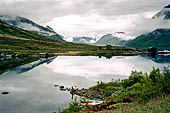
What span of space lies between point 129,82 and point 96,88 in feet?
42.7

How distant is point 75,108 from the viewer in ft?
128

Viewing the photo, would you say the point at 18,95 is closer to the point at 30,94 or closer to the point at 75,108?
the point at 30,94

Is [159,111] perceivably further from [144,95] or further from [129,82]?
[129,82]

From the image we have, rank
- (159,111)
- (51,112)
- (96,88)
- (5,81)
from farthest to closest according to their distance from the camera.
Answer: (5,81)
(96,88)
(51,112)
(159,111)

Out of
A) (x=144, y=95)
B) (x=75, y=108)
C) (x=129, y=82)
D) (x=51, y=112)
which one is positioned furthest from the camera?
(x=129, y=82)

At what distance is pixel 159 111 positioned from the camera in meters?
13.9

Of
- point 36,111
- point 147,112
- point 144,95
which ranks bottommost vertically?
point 36,111

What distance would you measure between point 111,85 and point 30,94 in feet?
81.5

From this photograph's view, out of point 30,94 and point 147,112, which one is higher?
point 147,112

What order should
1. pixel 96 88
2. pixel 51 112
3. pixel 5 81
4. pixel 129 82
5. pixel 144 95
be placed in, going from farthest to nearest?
pixel 5 81 < pixel 96 88 < pixel 129 82 < pixel 51 112 < pixel 144 95

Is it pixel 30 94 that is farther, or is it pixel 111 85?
pixel 111 85

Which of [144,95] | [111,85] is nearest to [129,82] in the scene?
[111,85]

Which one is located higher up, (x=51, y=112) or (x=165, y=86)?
(x=165, y=86)

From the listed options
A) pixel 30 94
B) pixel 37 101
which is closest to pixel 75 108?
pixel 37 101
